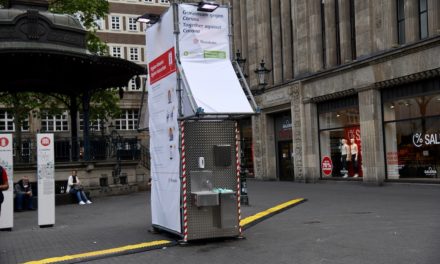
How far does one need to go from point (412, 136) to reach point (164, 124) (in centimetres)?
1418

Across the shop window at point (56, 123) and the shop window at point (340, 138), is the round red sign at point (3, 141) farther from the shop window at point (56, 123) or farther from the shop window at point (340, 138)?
the shop window at point (56, 123)

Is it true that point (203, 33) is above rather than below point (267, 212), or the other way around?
above

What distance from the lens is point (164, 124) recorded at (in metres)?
11.8

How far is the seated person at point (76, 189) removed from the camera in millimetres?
21891

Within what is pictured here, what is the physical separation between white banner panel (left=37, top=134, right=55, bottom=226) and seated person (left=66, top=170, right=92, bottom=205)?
7181mm

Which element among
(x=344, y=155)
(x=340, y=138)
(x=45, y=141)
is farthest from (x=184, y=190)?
(x=340, y=138)

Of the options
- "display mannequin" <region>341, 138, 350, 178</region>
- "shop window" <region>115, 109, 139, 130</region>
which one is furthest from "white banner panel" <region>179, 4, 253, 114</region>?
"shop window" <region>115, 109, 139, 130</region>

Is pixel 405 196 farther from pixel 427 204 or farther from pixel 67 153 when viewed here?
pixel 67 153

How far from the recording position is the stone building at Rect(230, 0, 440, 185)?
72.0ft

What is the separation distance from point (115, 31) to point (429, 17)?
1722 inches

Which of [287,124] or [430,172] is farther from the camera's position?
[287,124]

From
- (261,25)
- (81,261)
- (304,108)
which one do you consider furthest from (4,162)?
(261,25)

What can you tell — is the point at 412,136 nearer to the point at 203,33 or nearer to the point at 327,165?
the point at 327,165

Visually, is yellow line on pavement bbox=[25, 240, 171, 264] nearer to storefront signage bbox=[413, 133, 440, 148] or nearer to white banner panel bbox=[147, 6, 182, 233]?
white banner panel bbox=[147, 6, 182, 233]
